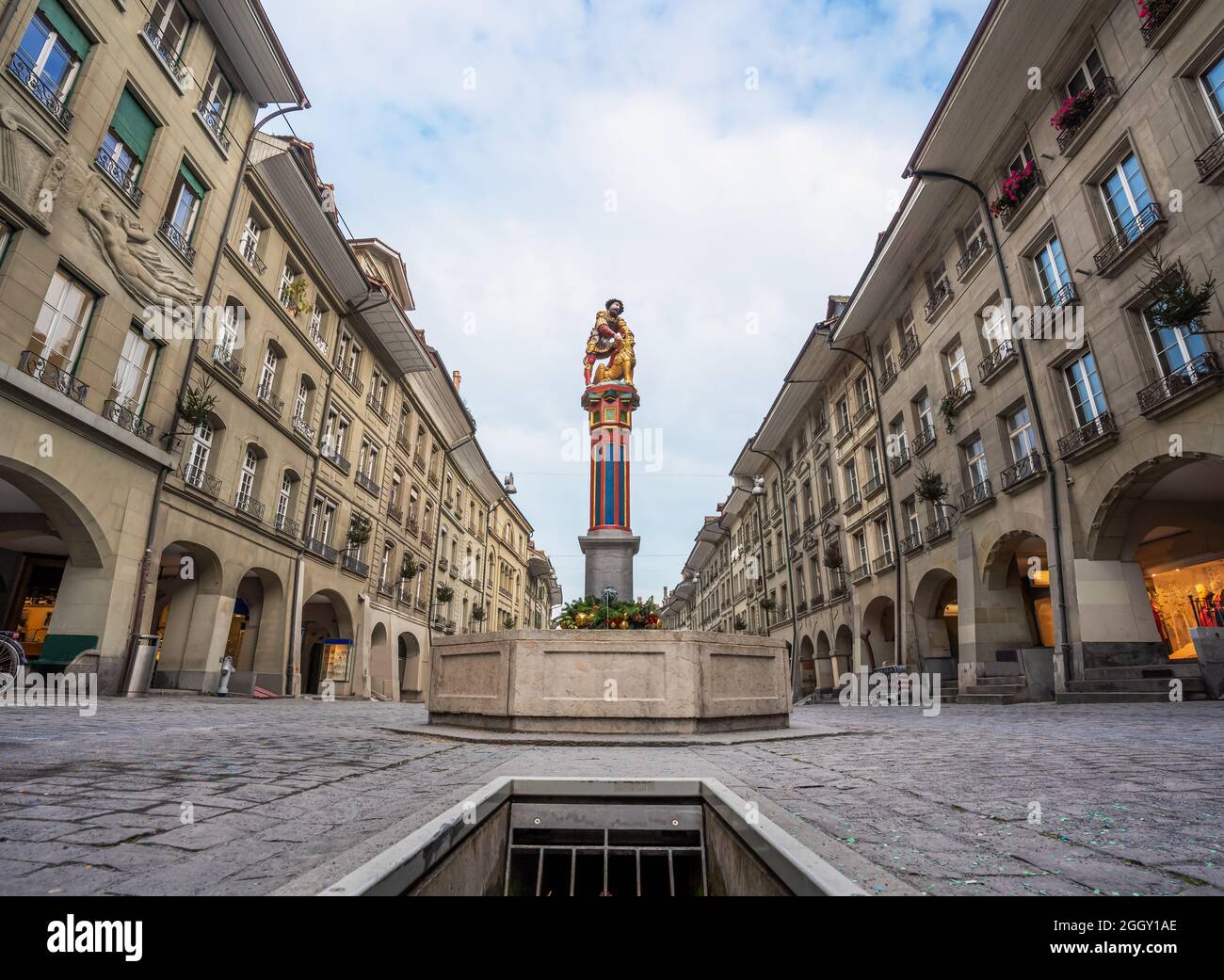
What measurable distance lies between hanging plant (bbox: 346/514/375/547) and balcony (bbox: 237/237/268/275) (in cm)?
891

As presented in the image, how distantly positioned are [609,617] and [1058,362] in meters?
13.0

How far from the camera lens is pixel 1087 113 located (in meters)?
13.4

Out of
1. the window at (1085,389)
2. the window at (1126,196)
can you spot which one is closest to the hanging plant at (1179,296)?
the window at (1126,196)

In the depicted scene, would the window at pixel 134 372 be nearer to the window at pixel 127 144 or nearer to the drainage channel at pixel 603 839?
the window at pixel 127 144

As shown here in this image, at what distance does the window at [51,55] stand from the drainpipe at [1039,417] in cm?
A: 1951

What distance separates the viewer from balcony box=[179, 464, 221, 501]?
14.8m

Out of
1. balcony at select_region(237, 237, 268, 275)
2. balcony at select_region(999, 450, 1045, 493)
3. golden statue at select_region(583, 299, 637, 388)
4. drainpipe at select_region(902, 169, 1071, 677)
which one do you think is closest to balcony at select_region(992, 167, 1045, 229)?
drainpipe at select_region(902, 169, 1071, 677)

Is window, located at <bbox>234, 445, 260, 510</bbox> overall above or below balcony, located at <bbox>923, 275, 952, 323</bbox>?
below

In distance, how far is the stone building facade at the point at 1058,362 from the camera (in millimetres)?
11430

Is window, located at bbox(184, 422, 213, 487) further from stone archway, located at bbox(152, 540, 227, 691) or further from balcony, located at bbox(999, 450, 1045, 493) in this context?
balcony, located at bbox(999, 450, 1045, 493)
